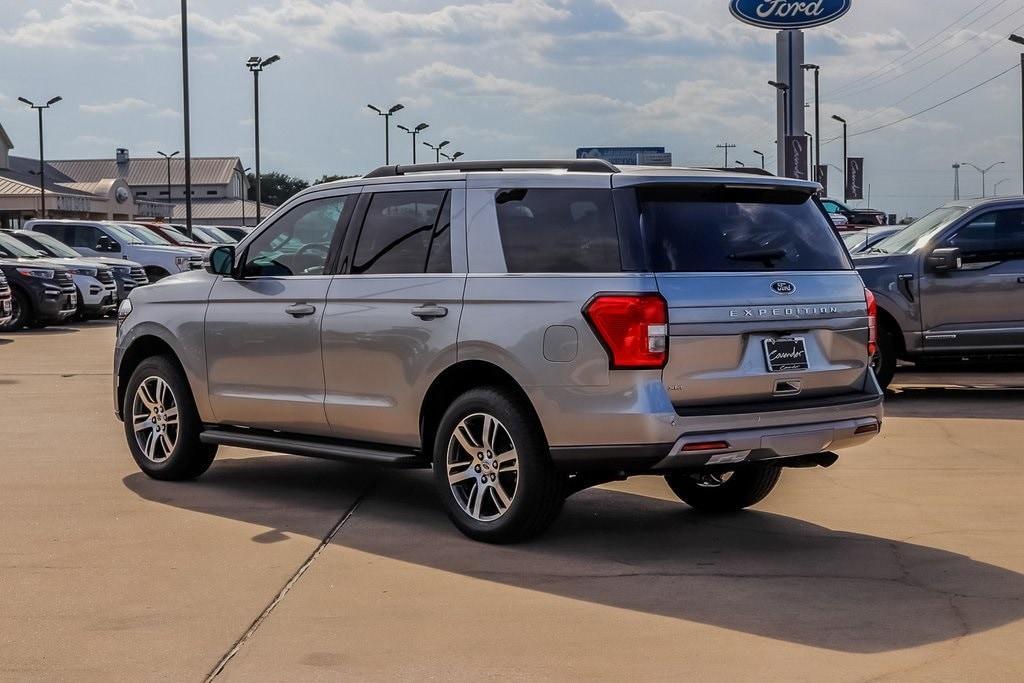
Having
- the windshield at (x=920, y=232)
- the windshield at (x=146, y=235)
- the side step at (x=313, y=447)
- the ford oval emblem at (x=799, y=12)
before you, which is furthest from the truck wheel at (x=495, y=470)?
the ford oval emblem at (x=799, y=12)

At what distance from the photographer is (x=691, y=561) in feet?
23.0

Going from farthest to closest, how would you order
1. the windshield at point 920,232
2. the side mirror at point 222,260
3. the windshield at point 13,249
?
the windshield at point 13,249, the windshield at point 920,232, the side mirror at point 222,260

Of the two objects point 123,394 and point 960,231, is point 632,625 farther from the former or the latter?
point 960,231

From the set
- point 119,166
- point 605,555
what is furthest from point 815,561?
point 119,166

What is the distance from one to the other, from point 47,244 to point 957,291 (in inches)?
790

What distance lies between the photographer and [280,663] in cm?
530

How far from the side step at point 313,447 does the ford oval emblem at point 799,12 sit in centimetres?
4628

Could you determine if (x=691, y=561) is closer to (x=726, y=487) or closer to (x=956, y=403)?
(x=726, y=487)

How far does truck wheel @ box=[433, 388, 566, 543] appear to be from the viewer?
705 cm

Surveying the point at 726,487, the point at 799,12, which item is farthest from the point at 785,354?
the point at 799,12

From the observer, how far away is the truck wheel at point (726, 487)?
321 inches

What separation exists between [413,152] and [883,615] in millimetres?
80819

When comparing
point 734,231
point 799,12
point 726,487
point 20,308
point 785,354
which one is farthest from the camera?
point 799,12

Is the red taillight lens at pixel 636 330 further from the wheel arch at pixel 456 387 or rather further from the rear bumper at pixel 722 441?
the wheel arch at pixel 456 387
